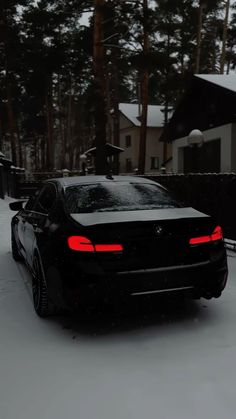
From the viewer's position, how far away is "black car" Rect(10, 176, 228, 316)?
3535 millimetres

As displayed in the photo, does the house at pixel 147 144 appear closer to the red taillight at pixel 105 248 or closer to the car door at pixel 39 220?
the car door at pixel 39 220

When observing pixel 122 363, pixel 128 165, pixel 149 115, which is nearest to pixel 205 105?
pixel 122 363

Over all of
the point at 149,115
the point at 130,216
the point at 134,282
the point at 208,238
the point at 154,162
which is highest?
the point at 149,115

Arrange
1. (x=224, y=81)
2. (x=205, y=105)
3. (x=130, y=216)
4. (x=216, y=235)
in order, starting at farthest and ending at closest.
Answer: (x=205, y=105) < (x=224, y=81) < (x=216, y=235) < (x=130, y=216)

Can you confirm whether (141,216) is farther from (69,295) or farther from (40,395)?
(40,395)

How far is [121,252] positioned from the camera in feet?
11.7

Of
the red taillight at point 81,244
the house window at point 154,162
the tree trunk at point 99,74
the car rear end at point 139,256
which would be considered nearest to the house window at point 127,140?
the house window at point 154,162

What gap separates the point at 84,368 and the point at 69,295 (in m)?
0.65

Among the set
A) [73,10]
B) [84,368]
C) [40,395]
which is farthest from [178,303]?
Result: [73,10]

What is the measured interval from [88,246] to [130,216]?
1.73 feet

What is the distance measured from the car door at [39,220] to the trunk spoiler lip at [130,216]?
0.62 m

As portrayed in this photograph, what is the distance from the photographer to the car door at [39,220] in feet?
14.4

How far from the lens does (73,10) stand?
1650cm

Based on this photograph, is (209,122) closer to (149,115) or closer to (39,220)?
(39,220)
